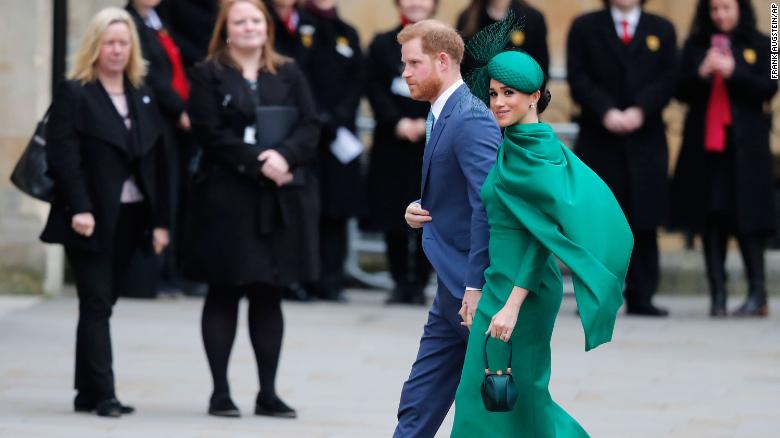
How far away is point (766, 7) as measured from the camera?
1413cm

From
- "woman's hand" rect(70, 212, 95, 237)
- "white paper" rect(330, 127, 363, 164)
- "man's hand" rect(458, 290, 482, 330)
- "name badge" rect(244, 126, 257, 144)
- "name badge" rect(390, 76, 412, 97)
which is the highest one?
"name badge" rect(244, 126, 257, 144)

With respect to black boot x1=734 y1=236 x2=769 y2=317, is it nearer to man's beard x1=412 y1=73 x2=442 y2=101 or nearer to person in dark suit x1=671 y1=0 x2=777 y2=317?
person in dark suit x1=671 y1=0 x2=777 y2=317

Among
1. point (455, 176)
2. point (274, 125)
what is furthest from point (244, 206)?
point (455, 176)

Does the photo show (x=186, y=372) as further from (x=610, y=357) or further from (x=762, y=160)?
(x=762, y=160)

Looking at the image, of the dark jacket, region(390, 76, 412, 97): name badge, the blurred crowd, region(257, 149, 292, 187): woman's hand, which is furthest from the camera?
region(390, 76, 412, 97): name badge

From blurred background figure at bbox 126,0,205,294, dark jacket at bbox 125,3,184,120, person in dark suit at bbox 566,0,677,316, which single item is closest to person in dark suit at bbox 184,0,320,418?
blurred background figure at bbox 126,0,205,294

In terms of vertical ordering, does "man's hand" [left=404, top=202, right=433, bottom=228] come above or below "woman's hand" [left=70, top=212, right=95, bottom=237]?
above

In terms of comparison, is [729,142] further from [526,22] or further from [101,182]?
[101,182]

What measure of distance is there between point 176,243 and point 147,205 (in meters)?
4.21

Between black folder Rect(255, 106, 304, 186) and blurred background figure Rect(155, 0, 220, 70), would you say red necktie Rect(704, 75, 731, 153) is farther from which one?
black folder Rect(255, 106, 304, 186)

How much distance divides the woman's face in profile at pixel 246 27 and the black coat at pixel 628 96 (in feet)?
12.7

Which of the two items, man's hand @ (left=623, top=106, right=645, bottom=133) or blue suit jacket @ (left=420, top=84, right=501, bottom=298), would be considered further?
man's hand @ (left=623, top=106, right=645, bottom=133)

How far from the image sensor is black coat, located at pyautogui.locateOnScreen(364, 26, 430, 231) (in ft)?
40.1

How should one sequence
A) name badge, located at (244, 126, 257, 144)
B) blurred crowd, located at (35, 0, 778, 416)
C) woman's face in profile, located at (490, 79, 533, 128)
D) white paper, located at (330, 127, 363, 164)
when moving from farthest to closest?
white paper, located at (330, 127, 363, 164)
blurred crowd, located at (35, 0, 778, 416)
name badge, located at (244, 126, 257, 144)
woman's face in profile, located at (490, 79, 533, 128)
